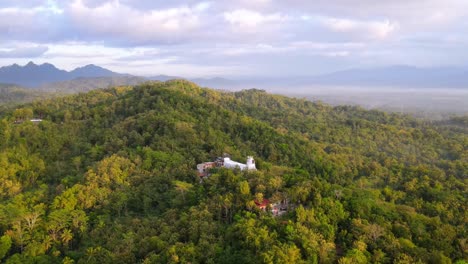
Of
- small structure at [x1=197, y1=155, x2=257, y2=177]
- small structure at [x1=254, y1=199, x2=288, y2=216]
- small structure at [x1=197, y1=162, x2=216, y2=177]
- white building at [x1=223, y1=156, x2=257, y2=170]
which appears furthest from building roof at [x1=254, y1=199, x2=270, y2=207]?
small structure at [x1=197, y1=162, x2=216, y2=177]

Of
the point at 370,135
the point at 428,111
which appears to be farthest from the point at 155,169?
the point at 428,111

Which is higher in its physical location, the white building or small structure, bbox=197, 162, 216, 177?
the white building

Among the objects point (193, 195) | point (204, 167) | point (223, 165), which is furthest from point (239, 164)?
point (193, 195)

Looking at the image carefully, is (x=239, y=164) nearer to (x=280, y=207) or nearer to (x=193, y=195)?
(x=193, y=195)

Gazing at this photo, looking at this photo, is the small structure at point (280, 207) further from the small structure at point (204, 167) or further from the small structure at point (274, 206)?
the small structure at point (204, 167)

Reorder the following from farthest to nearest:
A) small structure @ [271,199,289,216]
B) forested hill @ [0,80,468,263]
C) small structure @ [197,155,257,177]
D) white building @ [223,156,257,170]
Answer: small structure @ [197,155,257,177] → white building @ [223,156,257,170] → small structure @ [271,199,289,216] → forested hill @ [0,80,468,263]

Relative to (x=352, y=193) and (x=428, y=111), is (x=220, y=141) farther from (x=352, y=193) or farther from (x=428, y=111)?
(x=428, y=111)

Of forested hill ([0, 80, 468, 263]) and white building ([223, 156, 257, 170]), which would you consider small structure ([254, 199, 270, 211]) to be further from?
white building ([223, 156, 257, 170])
